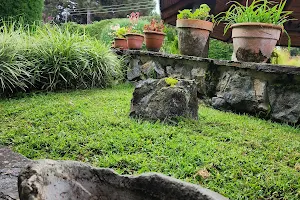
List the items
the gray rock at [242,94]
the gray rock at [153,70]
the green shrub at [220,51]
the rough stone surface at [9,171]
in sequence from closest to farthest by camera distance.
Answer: the rough stone surface at [9,171] → the gray rock at [242,94] → the gray rock at [153,70] → the green shrub at [220,51]

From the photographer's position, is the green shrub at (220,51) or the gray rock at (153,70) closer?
the gray rock at (153,70)

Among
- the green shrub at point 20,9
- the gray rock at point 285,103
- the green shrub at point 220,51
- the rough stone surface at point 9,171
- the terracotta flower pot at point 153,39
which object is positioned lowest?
the rough stone surface at point 9,171

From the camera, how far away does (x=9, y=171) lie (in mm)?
1725

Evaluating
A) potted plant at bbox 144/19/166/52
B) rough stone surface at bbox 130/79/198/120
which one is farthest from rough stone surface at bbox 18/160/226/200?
potted plant at bbox 144/19/166/52

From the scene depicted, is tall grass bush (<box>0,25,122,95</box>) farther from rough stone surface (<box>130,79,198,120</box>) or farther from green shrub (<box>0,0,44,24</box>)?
green shrub (<box>0,0,44,24</box>)

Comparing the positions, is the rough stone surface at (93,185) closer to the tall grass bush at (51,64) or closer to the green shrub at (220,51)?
the tall grass bush at (51,64)

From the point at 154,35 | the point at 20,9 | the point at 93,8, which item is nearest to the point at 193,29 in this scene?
the point at 154,35

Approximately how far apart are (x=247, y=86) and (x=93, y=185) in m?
2.71

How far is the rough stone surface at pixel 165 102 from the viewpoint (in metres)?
2.80

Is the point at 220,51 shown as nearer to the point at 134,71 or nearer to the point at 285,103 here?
the point at 134,71

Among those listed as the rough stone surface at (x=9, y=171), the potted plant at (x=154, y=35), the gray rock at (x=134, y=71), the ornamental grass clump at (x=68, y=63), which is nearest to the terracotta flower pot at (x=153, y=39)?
the potted plant at (x=154, y=35)

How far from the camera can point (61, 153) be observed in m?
2.13

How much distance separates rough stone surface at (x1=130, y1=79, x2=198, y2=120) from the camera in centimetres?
280

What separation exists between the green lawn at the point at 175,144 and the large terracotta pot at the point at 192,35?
4.12 ft
